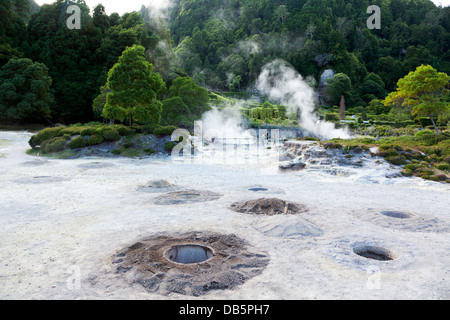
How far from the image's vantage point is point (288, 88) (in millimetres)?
77938

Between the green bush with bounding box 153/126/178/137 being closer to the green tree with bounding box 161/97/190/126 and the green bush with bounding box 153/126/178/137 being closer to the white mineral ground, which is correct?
the green tree with bounding box 161/97/190/126

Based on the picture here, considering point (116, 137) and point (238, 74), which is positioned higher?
point (238, 74)

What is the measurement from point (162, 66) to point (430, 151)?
41.7m

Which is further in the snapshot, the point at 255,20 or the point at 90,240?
the point at 255,20

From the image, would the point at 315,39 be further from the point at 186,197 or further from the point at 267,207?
the point at 267,207

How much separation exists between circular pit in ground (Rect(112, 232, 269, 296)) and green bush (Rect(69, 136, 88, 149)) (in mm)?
19546

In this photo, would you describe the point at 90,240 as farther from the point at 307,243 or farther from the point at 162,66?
the point at 162,66

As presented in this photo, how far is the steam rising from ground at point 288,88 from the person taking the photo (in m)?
61.3

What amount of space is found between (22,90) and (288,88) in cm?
5926

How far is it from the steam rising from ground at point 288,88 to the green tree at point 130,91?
34.2 m

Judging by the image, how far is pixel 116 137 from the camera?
81.6 ft

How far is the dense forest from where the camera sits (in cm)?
3978
